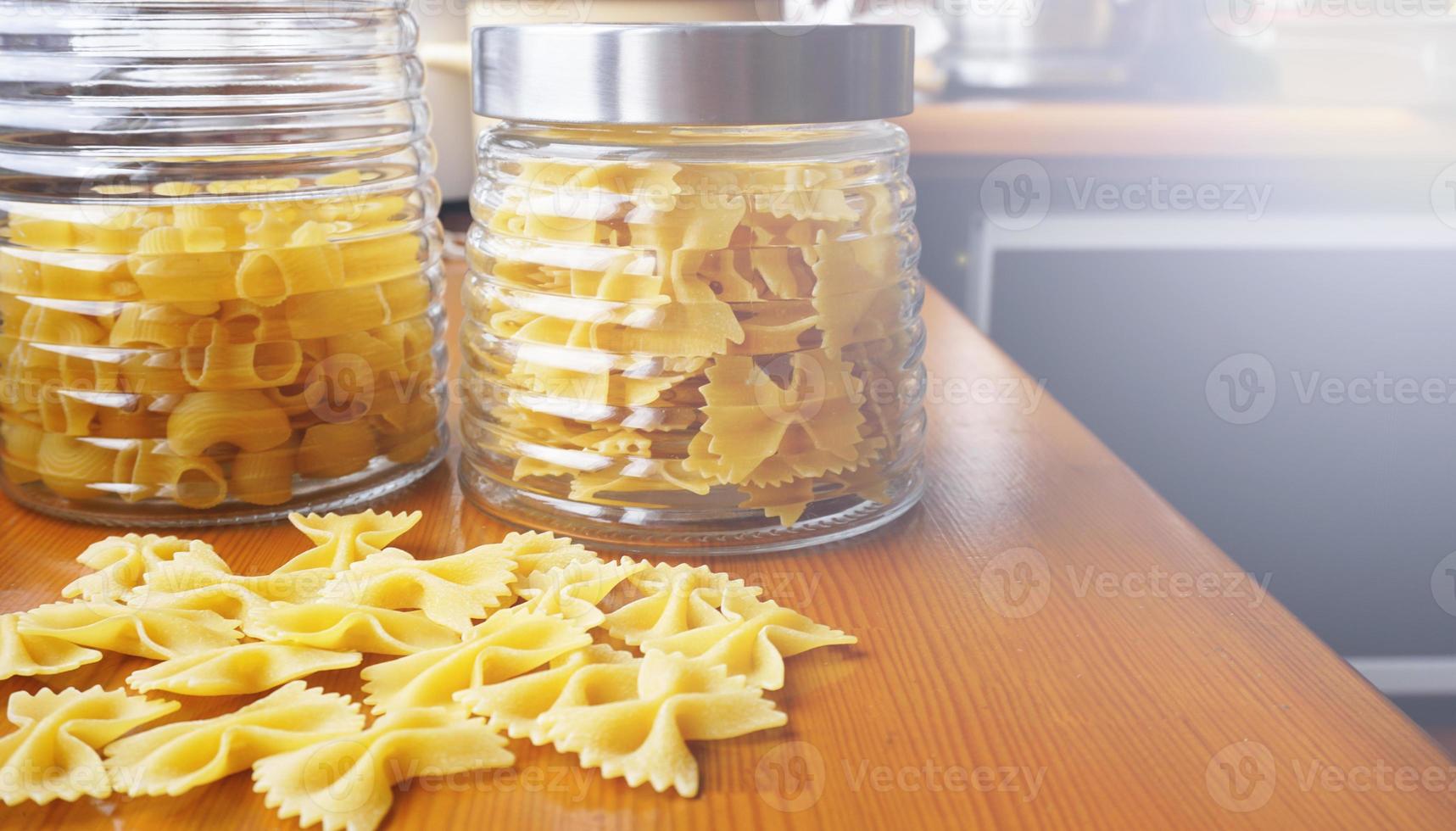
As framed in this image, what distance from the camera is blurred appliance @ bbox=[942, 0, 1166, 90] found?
211cm

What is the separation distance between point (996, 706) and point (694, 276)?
8.5 inches

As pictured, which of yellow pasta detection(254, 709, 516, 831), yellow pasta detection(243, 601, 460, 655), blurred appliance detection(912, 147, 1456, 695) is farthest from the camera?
blurred appliance detection(912, 147, 1456, 695)

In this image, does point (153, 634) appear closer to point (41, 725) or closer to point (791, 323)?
point (41, 725)

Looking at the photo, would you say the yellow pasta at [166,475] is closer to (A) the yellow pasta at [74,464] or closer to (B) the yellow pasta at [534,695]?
(A) the yellow pasta at [74,464]

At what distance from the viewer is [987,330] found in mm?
1795

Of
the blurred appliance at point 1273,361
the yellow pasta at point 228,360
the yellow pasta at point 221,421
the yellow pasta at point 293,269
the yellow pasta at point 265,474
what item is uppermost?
the yellow pasta at point 293,269

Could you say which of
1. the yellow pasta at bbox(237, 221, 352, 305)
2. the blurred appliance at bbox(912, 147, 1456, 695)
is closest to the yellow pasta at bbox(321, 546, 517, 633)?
the yellow pasta at bbox(237, 221, 352, 305)

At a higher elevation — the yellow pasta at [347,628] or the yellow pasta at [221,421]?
the yellow pasta at [221,421]

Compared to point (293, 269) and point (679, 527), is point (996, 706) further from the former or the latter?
point (293, 269)

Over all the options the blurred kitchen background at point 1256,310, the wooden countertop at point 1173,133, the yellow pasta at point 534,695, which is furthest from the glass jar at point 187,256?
the wooden countertop at point 1173,133

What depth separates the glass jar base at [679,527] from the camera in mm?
570

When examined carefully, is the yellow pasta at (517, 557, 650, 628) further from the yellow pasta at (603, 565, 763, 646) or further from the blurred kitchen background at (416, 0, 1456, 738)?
the blurred kitchen background at (416, 0, 1456, 738)

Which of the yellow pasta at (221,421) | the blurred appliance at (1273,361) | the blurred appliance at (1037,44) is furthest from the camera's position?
the blurred appliance at (1037,44)

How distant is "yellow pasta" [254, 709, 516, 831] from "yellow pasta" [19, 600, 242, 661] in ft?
0.34
